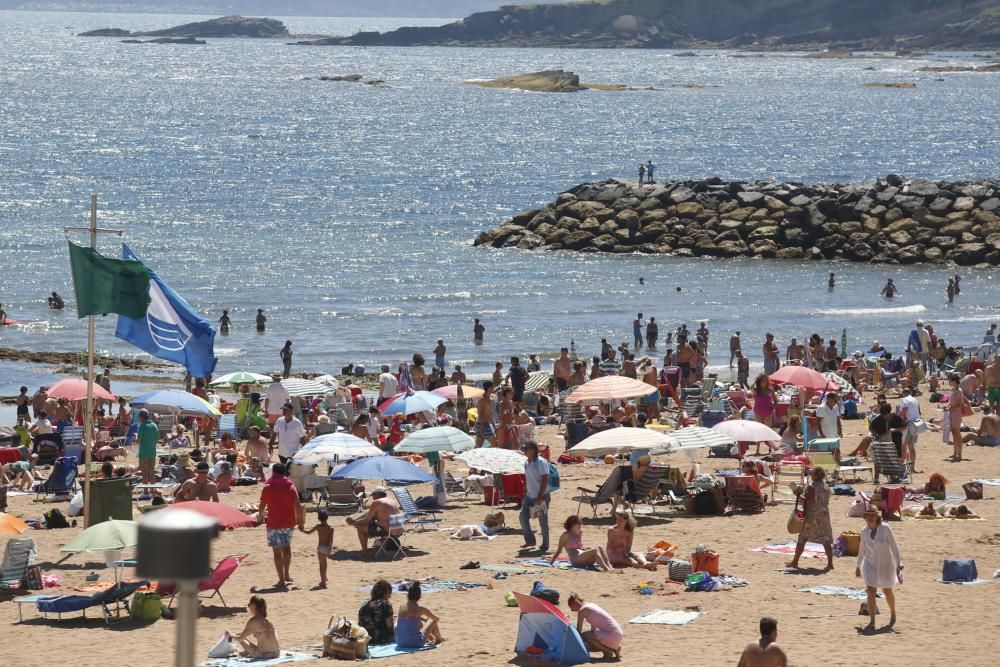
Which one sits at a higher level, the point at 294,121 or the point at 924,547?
the point at 294,121

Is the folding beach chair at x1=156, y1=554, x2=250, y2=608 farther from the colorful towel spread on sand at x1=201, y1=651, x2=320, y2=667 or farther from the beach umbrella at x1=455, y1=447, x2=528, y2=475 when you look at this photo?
the beach umbrella at x1=455, y1=447, x2=528, y2=475

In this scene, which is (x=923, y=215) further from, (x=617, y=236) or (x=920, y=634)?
(x=920, y=634)

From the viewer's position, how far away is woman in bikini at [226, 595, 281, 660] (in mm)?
12273

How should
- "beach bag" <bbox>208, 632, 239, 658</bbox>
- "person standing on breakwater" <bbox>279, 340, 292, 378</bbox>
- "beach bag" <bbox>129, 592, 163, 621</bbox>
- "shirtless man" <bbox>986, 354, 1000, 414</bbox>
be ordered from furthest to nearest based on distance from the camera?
"person standing on breakwater" <bbox>279, 340, 292, 378</bbox> < "shirtless man" <bbox>986, 354, 1000, 414</bbox> < "beach bag" <bbox>129, 592, 163, 621</bbox> < "beach bag" <bbox>208, 632, 239, 658</bbox>

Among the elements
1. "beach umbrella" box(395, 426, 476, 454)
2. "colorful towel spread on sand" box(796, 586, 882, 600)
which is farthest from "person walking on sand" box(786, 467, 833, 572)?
"beach umbrella" box(395, 426, 476, 454)

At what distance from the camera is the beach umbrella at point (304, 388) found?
24.7 metres

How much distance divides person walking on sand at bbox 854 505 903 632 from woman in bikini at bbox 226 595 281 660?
462 centimetres

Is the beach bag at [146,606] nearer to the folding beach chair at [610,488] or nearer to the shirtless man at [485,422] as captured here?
the folding beach chair at [610,488]

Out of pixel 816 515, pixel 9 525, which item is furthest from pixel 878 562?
pixel 9 525

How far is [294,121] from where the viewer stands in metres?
123

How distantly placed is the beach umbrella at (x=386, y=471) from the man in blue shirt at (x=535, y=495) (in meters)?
1.28

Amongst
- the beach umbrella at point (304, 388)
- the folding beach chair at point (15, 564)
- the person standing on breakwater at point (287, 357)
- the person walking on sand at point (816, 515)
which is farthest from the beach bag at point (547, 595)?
the person standing on breakwater at point (287, 357)

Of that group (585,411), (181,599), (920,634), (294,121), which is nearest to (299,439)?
(585,411)

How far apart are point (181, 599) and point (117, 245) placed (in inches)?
2174
